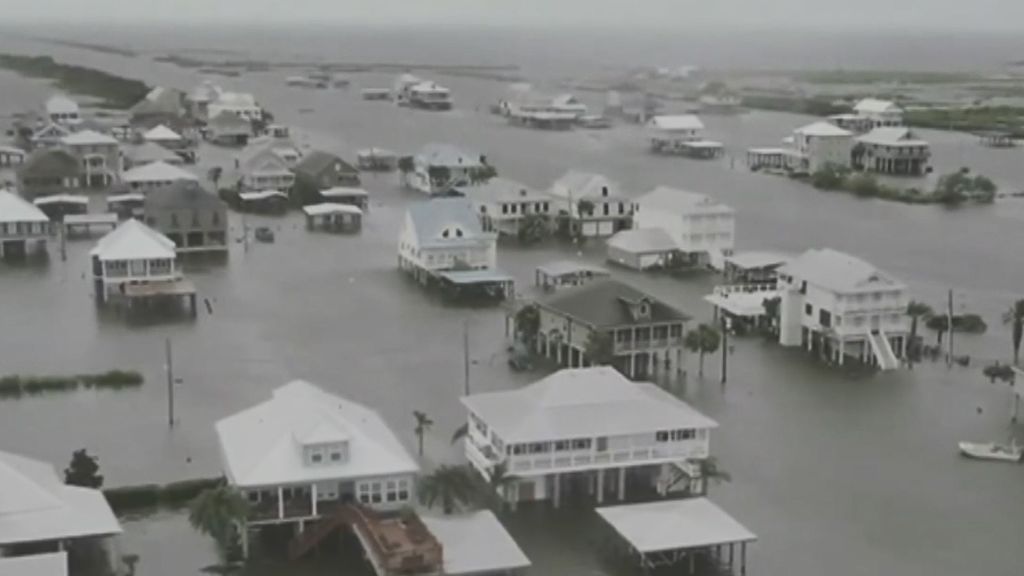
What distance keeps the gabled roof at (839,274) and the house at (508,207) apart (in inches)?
449

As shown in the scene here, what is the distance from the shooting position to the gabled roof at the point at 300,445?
48.1 ft

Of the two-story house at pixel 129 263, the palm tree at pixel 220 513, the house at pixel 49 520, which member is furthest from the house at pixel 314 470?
the two-story house at pixel 129 263

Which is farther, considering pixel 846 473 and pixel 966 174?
pixel 966 174

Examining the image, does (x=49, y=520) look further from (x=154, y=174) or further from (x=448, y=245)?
(x=154, y=174)

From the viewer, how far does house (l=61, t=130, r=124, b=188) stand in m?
41.3

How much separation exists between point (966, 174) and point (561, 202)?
15.6m

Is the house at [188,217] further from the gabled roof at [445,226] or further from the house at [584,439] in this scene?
the house at [584,439]

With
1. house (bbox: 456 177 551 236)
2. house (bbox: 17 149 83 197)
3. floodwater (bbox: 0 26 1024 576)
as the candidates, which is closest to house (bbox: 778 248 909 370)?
floodwater (bbox: 0 26 1024 576)

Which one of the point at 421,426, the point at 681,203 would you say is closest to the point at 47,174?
the point at 681,203

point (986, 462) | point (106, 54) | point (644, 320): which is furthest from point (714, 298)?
point (106, 54)

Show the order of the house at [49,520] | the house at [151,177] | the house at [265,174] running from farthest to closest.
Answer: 1. the house at [265,174]
2. the house at [151,177]
3. the house at [49,520]

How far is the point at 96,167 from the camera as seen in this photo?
41719 mm

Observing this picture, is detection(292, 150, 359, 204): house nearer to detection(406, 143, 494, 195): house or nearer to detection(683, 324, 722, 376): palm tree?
detection(406, 143, 494, 195): house

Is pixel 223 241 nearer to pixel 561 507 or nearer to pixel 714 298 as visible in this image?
pixel 714 298
